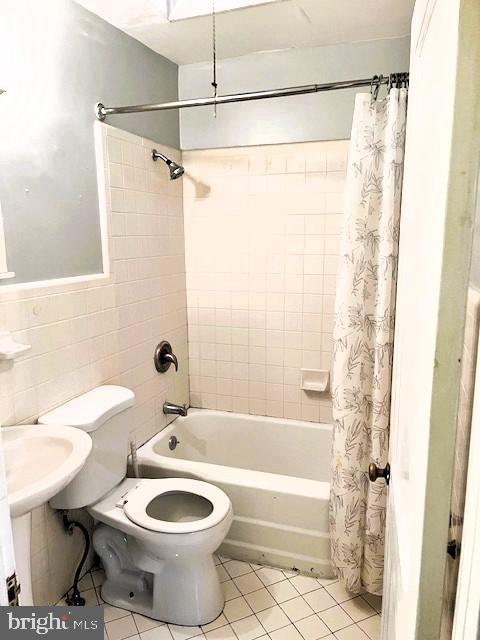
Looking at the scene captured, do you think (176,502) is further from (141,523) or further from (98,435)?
(98,435)

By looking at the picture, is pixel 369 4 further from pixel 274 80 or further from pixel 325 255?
pixel 325 255

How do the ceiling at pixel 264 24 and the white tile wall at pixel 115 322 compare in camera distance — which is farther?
the ceiling at pixel 264 24

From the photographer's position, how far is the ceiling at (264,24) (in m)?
1.86

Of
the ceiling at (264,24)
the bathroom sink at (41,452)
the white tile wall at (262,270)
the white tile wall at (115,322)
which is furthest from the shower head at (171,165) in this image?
the bathroom sink at (41,452)

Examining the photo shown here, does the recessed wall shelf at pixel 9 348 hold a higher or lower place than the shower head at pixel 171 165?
lower

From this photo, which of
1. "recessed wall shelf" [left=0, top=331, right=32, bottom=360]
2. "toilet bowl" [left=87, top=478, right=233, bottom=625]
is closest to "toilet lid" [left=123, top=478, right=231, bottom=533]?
"toilet bowl" [left=87, top=478, right=233, bottom=625]

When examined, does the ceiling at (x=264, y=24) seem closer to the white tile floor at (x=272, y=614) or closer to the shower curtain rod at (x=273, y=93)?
the shower curtain rod at (x=273, y=93)

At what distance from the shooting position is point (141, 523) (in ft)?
5.68

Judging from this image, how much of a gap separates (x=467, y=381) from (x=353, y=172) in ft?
4.30

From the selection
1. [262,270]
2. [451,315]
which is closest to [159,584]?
[262,270]

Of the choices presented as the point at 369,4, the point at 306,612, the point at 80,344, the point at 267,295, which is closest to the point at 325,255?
the point at 267,295

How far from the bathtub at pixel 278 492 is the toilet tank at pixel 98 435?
0.37 meters

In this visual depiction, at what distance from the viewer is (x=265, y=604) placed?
188cm

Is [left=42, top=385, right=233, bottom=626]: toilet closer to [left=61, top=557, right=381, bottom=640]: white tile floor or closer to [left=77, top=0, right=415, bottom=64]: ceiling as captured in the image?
[left=61, top=557, right=381, bottom=640]: white tile floor
